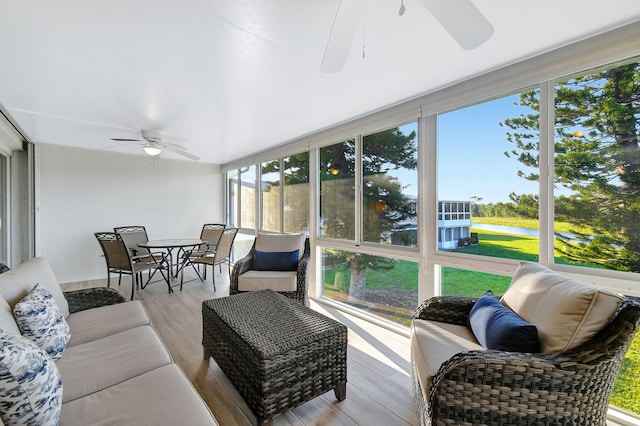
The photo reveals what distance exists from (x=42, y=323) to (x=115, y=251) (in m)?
2.94

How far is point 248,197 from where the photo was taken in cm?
561

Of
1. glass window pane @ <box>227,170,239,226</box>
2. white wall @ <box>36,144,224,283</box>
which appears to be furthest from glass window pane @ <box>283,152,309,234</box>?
white wall @ <box>36,144,224,283</box>

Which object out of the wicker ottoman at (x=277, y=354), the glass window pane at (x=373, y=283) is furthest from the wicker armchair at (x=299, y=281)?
the wicker ottoman at (x=277, y=354)

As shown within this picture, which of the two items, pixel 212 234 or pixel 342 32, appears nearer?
pixel 342 32

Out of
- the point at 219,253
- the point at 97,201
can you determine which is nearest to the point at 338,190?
the point at 219,253

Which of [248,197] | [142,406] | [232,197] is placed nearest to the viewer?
[142,406]

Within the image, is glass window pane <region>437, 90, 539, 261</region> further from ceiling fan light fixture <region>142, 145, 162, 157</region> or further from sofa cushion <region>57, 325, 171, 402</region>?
ceiling fan light fixture <region>142, 145, 162, 157</region>

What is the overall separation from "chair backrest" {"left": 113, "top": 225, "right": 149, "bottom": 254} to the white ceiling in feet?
6.79

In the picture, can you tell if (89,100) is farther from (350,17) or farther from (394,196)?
(394,196)

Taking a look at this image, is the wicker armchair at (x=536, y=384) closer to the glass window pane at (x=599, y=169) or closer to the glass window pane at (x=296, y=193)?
the glass window pane at (x=599, y=169)

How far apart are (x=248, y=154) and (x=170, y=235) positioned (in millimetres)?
2393

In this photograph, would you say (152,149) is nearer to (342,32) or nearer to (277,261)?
(277,261)

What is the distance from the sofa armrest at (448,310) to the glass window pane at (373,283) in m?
0.89

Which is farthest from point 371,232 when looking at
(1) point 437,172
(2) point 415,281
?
(1) point 437,172
